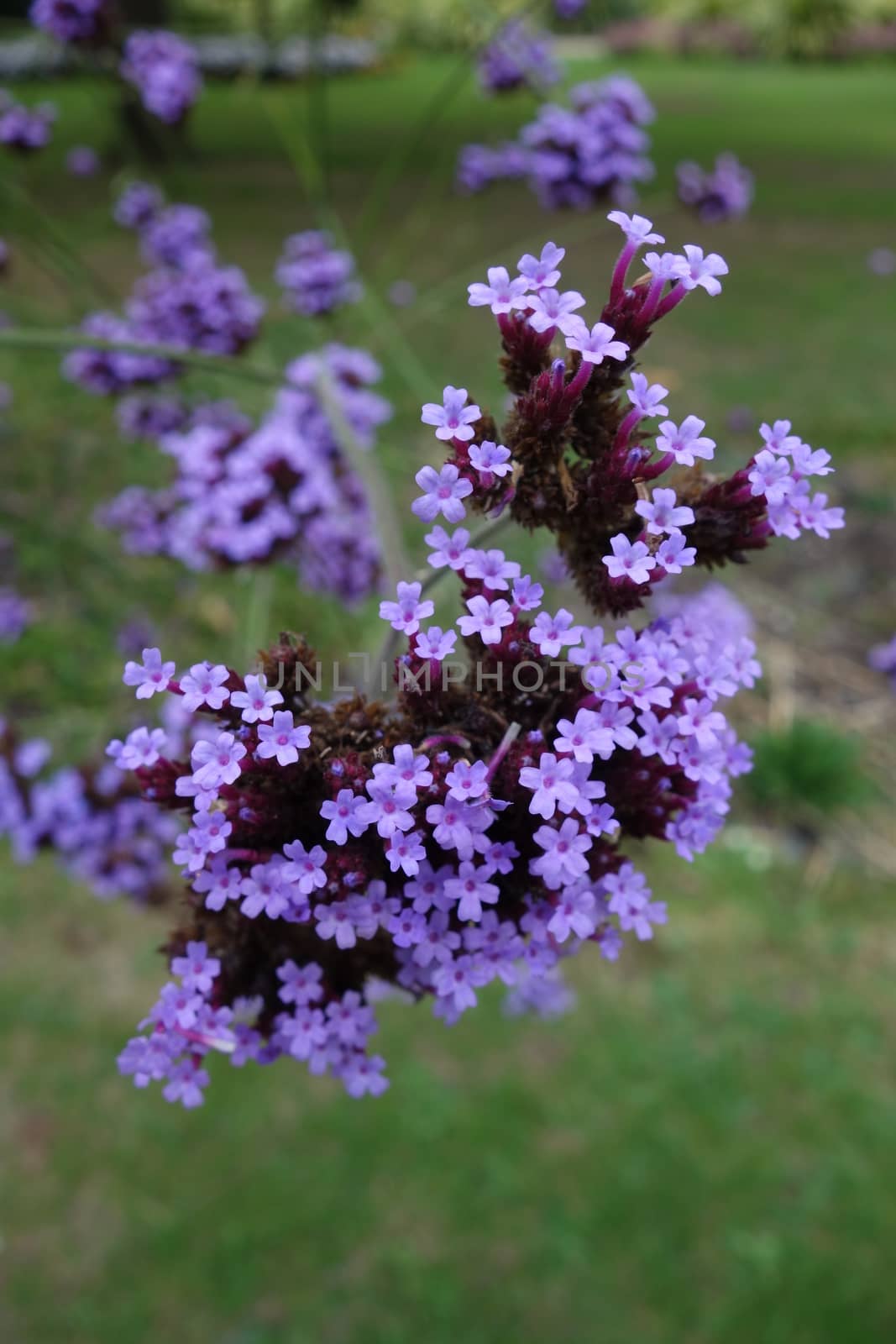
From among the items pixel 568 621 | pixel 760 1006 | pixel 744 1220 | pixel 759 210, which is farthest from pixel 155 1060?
pixel 759 210

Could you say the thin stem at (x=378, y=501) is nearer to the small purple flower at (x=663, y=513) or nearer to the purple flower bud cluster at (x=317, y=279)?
the small purple flower at (x=663, y=513)

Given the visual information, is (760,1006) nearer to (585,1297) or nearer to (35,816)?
(585,1297)

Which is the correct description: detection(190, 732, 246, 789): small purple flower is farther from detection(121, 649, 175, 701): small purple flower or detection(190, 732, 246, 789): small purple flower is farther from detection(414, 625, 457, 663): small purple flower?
detection(414, 625, 457, 663): small purple flower

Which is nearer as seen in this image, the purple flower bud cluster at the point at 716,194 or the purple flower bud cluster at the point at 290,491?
the purple flower bud cluster at the point at 290,491

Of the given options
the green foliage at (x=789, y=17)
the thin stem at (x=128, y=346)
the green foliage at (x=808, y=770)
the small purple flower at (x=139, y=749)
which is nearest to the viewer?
Result: the small purple flower at (x=139, y=749)

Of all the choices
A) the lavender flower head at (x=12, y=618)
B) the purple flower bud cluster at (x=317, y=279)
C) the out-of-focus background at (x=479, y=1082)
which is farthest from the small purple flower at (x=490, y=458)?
the lavender flower head at (x=12, y=618)

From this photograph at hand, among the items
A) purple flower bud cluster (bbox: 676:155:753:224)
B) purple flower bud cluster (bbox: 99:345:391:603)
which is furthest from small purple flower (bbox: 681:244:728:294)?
purple flower bud cluster (bbox: 676:155:753:224)
